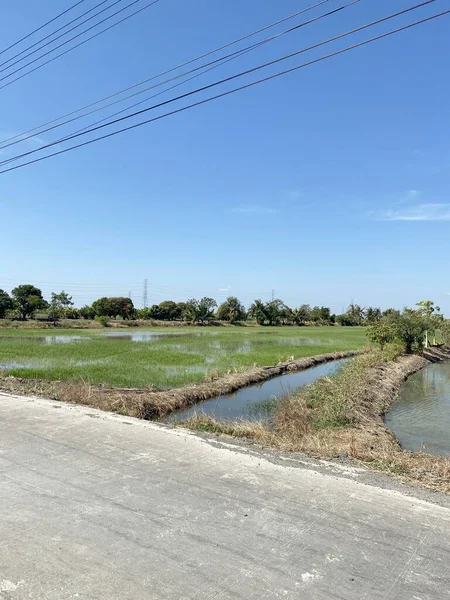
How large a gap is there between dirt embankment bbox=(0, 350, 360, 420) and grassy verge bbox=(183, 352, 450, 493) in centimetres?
241

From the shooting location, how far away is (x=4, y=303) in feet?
236

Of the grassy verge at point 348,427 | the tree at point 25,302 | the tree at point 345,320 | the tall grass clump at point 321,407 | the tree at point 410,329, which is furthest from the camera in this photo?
the tree at point 345,320

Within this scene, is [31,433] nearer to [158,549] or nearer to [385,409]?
[158,549]

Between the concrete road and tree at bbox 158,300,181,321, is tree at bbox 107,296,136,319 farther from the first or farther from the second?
the concrete road

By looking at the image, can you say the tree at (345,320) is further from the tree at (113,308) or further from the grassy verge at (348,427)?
the grassy verge at (348,427)

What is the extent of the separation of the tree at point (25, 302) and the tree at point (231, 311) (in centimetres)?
3393

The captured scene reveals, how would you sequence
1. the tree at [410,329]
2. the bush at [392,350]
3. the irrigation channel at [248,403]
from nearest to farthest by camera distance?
1. the irrigation channel at [248,403]
2. the bush at [392,350]
3. the tree at [410,329]

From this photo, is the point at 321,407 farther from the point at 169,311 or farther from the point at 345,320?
the point at 345,320

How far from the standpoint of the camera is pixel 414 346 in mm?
32625

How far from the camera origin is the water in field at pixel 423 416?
33.9 ft

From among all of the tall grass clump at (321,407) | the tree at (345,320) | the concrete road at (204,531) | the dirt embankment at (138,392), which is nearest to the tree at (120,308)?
the tree at (345,320)

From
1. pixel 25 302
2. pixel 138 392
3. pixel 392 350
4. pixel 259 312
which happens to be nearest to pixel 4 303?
pixel 25 302

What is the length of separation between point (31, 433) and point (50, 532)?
3216 millimetres

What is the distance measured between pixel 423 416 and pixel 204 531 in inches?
464
